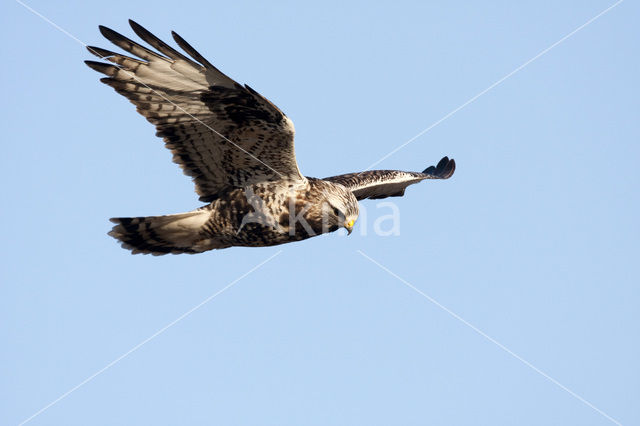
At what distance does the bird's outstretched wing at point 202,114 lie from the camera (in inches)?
299

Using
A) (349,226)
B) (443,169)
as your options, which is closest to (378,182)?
(349,226)

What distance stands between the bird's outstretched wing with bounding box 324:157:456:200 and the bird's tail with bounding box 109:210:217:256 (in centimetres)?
176

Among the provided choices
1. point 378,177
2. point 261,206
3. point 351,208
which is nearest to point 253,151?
point 261,206

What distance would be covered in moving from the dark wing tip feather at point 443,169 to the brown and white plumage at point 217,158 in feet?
11.2

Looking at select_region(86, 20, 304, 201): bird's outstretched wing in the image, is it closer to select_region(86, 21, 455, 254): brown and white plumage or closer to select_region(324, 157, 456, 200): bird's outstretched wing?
select_region(86, 21, 455, 254): brown and white plumage

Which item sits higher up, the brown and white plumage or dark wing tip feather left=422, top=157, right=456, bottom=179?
the brown and white plumage

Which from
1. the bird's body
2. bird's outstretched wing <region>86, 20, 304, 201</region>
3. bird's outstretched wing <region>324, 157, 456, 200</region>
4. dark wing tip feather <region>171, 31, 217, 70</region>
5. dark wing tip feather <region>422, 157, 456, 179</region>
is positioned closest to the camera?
dark wing tip feather <region>171, 31, 217, 70</region>

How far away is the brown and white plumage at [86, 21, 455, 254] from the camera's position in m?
7.65

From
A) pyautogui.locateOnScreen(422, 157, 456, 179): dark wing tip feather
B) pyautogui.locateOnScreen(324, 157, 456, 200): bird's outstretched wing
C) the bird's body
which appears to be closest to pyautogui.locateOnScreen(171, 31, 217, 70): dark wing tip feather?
the bird's body

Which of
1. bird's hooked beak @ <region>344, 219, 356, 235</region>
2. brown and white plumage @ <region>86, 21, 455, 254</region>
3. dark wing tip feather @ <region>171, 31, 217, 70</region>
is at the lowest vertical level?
bird's hooked beak @ <region>344, 219, 356, 235</region>

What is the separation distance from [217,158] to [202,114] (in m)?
0.63

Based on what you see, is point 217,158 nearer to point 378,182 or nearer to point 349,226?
point 349,226

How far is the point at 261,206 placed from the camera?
8523mm

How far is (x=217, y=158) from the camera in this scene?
335 inches
